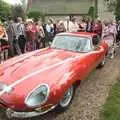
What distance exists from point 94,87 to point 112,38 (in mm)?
5232

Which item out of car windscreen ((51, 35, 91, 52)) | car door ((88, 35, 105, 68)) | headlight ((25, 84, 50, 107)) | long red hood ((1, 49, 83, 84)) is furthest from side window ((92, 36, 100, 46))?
headlight ((25, 84, 50, 107))

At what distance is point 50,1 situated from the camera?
2185 inches

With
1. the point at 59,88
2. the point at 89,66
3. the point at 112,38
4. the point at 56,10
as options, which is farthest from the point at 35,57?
the point at 56,10

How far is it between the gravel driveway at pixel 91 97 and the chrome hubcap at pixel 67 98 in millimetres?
172

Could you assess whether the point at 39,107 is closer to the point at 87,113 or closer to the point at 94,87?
the point at 87,113

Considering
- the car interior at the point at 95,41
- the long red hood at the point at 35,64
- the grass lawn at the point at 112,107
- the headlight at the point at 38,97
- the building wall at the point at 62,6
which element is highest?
the building wall at the point at 62,6

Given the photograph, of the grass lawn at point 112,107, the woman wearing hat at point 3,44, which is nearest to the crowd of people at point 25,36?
Answer: the woman wearing hat at point 3,44

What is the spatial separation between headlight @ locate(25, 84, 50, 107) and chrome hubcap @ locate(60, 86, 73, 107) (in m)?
0.68

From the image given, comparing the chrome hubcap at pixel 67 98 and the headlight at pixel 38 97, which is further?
the chrome hubcap at pixel 67 98

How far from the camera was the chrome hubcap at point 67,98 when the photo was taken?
681 centimetres

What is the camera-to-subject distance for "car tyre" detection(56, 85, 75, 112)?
6.75 m

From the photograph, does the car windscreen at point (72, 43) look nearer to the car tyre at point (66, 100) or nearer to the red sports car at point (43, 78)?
the red sports car at point (43, 78)

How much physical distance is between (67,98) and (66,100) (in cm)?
5

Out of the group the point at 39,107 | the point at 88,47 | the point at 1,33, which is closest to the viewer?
the point at 39,107
